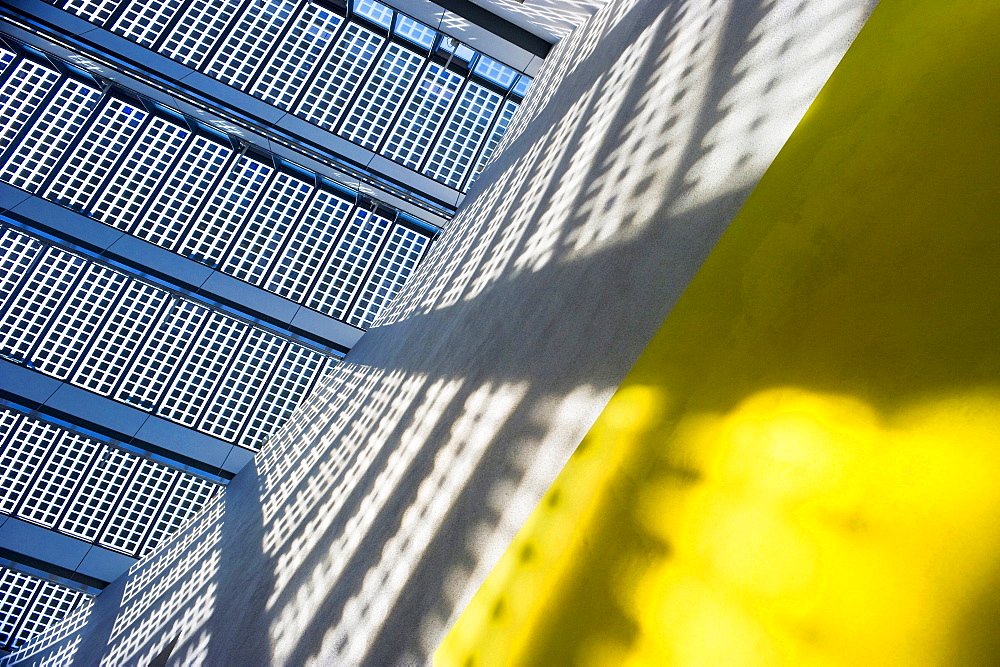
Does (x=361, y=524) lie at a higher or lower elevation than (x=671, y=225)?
lower

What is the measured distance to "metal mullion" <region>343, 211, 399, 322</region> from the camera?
13008 millimetres

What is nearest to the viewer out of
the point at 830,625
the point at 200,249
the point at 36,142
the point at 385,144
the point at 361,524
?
the point at 830,625

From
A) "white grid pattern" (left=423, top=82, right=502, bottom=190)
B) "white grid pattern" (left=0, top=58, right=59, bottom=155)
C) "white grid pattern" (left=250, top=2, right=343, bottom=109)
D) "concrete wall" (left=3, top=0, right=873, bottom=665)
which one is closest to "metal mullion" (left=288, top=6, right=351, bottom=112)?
"white grid pattern" (left=250, top=2, right=343, bottom=109)

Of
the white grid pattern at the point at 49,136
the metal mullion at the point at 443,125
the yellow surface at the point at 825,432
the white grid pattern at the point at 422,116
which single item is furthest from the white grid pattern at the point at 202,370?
the yellow surface at the point at 825,432

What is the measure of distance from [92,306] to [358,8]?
27.0 feet

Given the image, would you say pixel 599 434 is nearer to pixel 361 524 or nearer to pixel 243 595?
pixel 361 524

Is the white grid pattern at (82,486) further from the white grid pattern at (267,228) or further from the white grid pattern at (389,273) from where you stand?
the white grid pattern at (389,273)

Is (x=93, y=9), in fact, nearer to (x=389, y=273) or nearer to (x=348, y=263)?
(x=348, y=263)

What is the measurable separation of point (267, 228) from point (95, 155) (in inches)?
133

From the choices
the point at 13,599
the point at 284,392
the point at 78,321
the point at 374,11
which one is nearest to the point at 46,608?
the point at 13,599

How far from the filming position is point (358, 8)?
12.8m

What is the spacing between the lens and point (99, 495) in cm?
1146

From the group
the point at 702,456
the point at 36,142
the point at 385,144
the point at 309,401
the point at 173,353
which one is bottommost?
the point at 702,456

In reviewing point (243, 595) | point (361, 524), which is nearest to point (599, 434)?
point (361, 524)
